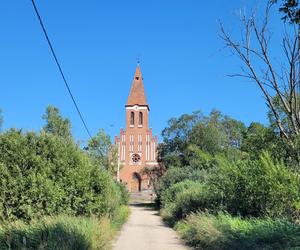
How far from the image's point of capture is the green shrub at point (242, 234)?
11.3 metres

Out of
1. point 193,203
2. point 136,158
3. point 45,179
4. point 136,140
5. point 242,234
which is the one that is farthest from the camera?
point 136,158

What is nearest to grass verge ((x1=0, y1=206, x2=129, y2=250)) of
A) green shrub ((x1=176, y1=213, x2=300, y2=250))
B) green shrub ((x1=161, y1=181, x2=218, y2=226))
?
green shrub ((x1=176, y1=213, x2=300, y2=250))

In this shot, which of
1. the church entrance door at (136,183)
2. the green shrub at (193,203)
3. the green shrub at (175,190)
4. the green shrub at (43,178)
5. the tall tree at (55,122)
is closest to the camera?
the green shrub at (43,178)

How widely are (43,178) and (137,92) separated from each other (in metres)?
75.2

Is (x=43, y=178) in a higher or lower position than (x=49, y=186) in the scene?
higher

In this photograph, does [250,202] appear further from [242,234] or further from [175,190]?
[175,190]

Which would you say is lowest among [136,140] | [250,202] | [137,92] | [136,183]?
[250,202]

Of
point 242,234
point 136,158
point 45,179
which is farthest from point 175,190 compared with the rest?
point 136,158

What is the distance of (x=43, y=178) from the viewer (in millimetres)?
16438

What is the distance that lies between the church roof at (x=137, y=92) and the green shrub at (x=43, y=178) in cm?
7148

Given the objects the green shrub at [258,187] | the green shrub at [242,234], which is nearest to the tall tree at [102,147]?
the green shrub at [258,187]

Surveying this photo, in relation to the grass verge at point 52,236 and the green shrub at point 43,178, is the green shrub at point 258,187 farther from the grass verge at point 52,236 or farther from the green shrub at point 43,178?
the grass verge at point 52,236

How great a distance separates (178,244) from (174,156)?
46898mm

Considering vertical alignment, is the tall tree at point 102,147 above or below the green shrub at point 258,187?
above
